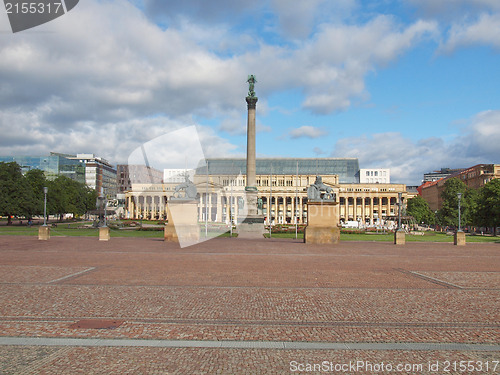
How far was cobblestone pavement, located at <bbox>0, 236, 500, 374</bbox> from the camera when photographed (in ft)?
24.4

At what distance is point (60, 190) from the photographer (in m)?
94.8

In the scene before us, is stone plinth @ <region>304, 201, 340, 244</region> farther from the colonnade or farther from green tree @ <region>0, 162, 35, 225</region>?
the colonnade

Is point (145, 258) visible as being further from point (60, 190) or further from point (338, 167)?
point (338, 167)

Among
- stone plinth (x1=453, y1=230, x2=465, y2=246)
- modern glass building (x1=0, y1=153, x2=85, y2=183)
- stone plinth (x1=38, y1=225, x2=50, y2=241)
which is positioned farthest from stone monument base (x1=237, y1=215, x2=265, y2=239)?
modern glass building (x1=0, y1=153, x2=85, y2=183)

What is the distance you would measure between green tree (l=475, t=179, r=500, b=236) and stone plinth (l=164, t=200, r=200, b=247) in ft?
183

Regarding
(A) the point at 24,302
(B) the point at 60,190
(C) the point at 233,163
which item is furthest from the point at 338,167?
(A) the point at 24,302

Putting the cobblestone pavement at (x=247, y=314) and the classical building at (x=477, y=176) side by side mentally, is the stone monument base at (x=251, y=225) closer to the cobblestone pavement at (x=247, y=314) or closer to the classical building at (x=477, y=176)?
the cobblestone pavement at (x=247, y=314)

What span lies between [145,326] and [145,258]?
1391 centimetres

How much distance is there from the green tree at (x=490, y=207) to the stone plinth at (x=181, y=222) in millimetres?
55640

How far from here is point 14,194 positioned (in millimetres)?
75125

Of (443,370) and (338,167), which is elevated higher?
(338,167)

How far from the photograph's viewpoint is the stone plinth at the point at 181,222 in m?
36.4

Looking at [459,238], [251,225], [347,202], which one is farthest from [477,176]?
[459,238]

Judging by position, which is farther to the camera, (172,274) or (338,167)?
(338,167)
